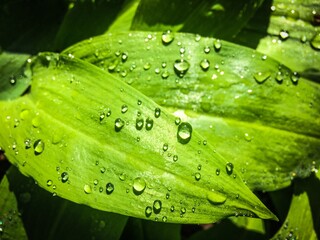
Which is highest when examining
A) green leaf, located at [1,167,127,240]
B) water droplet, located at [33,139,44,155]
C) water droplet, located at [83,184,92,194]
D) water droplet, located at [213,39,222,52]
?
water droplet, located at [213,39,222,52]

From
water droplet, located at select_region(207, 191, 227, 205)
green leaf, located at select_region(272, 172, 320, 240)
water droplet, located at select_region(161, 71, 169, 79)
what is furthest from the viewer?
green leaf, located at select_region(272, 172, 320, 240)

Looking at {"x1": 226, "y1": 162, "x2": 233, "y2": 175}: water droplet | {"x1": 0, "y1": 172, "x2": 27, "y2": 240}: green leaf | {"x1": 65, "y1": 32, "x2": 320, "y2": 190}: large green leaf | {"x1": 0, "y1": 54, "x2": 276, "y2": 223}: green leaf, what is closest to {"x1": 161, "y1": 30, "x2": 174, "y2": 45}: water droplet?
{"x1": 65, "y1": 32, "x2": 320, "y2": 190}: large green leaf

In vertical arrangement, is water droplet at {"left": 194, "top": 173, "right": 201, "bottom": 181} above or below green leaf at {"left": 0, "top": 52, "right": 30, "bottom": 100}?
below

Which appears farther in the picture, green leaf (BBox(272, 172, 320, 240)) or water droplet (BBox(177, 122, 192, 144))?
green leaf (BBox(272, 172, 320, 240))

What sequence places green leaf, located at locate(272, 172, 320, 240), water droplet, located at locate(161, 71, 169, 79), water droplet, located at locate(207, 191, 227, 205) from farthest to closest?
green leaf, located at locate(272, 172, 320, 240) → water droplet, located at locate(161, 71, 169, 79) → water droplet, located at locate(207, 191, 227, 205)

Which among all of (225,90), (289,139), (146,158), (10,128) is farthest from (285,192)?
(10,128)

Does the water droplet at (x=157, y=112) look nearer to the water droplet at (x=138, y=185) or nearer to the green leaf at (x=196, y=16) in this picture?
the water droplet at (x=138, y=185)

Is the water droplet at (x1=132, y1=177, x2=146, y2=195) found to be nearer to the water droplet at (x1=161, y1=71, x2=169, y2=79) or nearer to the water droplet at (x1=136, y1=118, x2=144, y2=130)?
the water droplet at (x1=136, y1=118, x2=144, y2=130)
